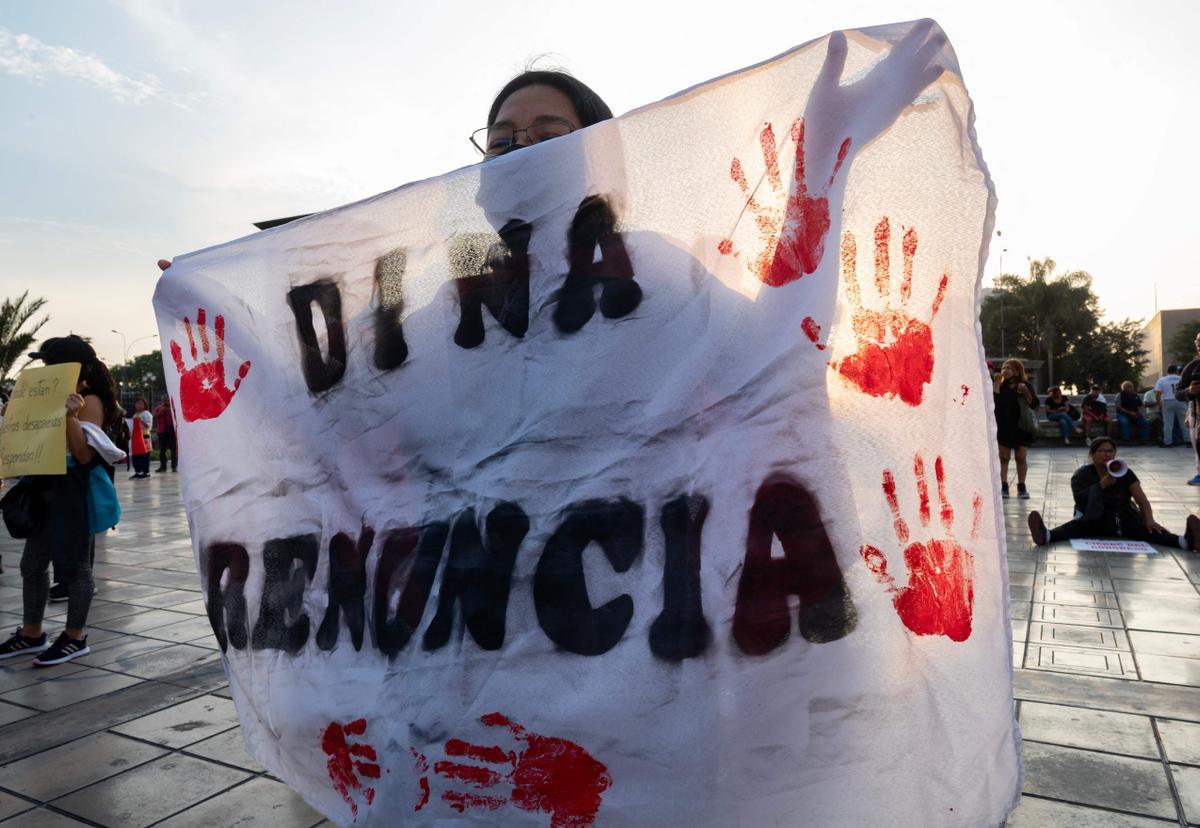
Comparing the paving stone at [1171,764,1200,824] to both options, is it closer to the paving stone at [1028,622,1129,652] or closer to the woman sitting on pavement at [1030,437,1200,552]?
the paving stone at [1028,622,1129,652]

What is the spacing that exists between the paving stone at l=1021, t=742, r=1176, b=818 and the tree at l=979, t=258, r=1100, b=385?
49.4m

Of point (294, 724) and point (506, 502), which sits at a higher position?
point (506, 502)

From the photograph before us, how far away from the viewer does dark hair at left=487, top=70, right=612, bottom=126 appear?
8.59 ft

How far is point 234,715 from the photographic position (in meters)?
3.36

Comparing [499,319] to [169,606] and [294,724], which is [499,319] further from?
[169,606]

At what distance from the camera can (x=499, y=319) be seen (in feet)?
6.90

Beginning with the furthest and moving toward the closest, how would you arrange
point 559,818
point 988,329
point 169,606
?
point 988,329 < point 169,606 < point 559,818

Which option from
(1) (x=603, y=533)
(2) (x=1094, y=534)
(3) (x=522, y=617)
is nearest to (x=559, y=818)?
(3) (x=522, y=617)

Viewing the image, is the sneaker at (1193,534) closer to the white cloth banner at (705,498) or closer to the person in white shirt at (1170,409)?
the white cloth banner at (705,498)

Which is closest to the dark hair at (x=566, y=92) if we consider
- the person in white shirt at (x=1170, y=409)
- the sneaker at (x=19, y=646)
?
the sneaker at (x=19, y=646)

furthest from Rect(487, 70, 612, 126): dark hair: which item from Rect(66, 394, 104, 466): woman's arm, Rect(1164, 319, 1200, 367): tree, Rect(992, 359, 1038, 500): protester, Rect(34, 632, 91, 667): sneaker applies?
Rect(1164, 319, 1200, 367): tree

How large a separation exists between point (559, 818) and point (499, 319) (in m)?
1.12

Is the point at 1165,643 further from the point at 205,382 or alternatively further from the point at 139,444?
the point at 139,444

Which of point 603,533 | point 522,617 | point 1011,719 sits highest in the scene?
point 603,533
